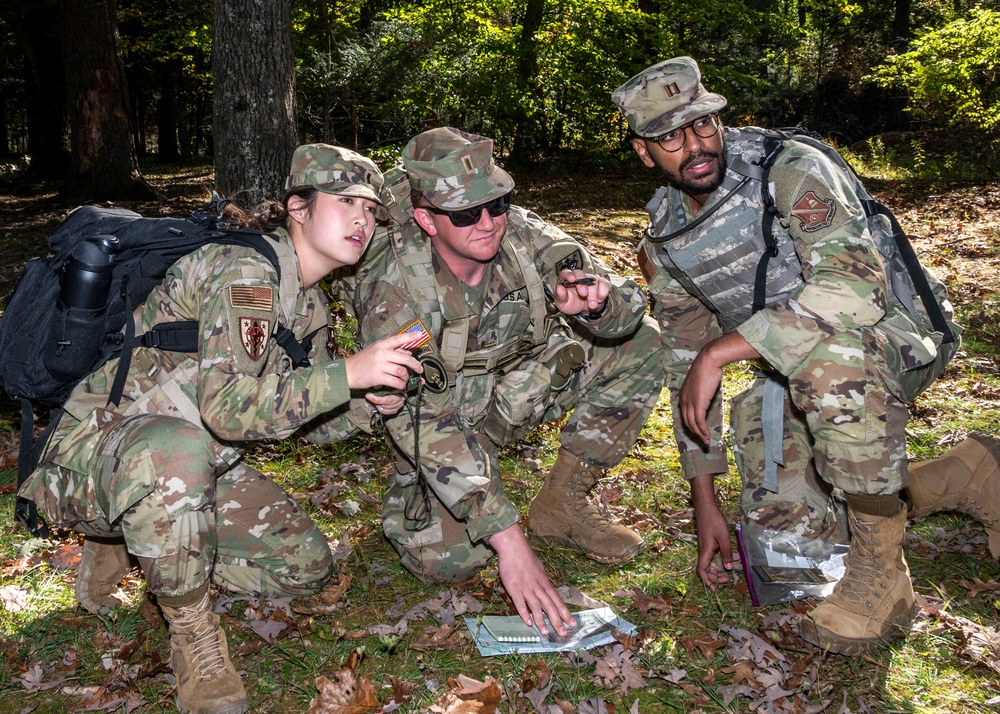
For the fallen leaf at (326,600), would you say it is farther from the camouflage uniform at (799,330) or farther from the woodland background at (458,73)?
the woodland background at (458,73)

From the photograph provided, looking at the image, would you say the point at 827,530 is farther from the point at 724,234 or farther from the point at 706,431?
the point at 724,234

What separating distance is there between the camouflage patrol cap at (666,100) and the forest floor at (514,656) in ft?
6.93

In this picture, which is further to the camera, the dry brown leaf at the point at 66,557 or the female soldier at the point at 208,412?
the dry brown leaf at the point at 66,557

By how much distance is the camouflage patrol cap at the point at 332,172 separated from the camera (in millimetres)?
3477

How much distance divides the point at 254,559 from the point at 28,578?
119 cm

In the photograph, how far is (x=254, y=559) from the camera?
3891 mm

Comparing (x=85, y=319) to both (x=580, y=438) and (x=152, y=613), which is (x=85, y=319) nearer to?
(x=152, y=613)

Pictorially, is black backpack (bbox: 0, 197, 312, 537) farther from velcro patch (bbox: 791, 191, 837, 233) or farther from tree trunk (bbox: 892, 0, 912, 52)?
tree trunk (bbox: 892, 0, 912, 52)

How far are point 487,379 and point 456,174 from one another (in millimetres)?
1060

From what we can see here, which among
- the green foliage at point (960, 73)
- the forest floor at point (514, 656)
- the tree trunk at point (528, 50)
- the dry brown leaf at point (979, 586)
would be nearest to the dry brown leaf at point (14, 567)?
the forest floor at point (514, 656)

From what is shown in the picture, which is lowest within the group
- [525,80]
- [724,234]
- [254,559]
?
[254,559]

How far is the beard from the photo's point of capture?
3779 millimetres

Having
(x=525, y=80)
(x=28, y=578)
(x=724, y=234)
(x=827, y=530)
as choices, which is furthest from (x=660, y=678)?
(x=525, y=80)

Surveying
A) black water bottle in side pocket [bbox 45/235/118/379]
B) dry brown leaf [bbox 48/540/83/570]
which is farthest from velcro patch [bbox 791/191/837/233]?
dry brown leaf [bbox 48/540/83/570]
